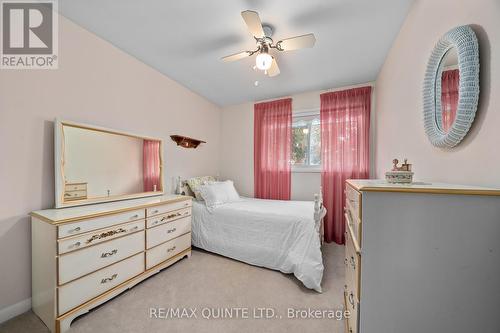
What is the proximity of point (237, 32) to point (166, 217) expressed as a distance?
2.16m

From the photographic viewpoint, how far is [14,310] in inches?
58.3

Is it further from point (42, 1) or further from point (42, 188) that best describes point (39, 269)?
point (42, 1)

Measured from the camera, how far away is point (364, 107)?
2.92 meters

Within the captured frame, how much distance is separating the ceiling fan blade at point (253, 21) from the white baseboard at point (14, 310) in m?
2.88

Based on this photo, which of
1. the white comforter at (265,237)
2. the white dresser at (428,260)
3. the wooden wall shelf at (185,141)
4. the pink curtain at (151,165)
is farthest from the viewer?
the wooden wall shelf at (185,141)

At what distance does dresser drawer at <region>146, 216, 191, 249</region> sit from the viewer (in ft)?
6.57

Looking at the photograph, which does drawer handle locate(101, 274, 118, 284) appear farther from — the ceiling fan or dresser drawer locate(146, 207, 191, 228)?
the ceiling fan

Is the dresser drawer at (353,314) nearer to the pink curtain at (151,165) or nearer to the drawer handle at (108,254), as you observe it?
the drawer handle at (108,254)

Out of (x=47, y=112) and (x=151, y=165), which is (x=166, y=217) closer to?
(x=151, y=165)

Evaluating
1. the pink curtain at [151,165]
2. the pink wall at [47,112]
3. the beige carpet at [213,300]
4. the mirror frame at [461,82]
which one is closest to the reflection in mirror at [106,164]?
the pink curtain at [151,165]

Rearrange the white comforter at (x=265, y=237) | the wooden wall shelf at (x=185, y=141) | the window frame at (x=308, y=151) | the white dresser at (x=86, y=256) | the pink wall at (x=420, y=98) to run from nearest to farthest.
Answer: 1. the pink wall at (x=420, y=98)
2. the white dresser at (x=86, y=256)
3. the white comforter at (x=265, y=237)
4. the wooden wall shelf at (x=185, y=141)
5. the window frame at (x=308, y=151)

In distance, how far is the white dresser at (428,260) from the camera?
741 millimetres

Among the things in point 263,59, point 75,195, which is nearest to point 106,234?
point 75,195

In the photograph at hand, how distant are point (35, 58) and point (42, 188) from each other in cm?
113
